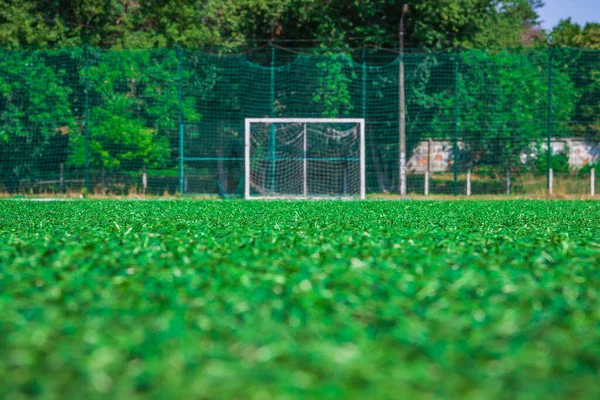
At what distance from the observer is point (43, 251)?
12.2 ft

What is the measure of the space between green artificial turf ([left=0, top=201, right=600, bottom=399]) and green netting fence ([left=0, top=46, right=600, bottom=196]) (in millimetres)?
13240

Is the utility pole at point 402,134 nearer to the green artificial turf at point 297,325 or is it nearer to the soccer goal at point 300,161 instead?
the soccer goal at point 300,161

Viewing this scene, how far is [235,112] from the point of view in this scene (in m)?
17.0

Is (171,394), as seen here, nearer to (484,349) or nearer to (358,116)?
(484,349)

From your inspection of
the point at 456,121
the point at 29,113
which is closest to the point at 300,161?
the point at 456,121

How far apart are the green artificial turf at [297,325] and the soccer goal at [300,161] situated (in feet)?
41.9

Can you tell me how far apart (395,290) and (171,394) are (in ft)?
3.85

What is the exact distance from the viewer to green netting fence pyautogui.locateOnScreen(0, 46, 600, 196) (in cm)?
1666

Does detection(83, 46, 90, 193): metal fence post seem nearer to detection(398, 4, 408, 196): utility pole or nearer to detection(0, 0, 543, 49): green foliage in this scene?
detection(0, 0, 543, 49): green foliage

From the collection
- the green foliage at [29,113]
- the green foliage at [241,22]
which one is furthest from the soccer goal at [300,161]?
the green foliage at [29,113]

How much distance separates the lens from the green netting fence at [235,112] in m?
16.7

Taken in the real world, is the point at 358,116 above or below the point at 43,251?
above

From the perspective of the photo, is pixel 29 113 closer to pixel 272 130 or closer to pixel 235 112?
pixel 235 112

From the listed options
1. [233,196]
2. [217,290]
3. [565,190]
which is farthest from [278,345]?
[565,190]
